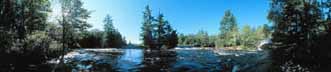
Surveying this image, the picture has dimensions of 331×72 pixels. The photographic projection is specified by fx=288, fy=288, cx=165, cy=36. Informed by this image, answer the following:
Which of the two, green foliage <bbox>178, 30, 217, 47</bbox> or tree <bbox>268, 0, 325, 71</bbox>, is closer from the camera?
tree <bbox>268, 0, 325, 71</bbox>

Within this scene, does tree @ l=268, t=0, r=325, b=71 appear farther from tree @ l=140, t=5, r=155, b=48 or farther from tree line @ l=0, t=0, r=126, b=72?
tree @ l=140, t=5, r=155, b=48

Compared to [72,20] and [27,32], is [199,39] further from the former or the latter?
[27,32]

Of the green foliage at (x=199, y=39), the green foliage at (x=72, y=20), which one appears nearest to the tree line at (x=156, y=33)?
the green foliage at (x=72, y=20)

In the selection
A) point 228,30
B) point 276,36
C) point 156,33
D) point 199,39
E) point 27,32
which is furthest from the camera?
point 199,39

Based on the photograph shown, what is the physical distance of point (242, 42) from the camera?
2542 inches

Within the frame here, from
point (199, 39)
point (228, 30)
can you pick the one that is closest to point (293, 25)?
point (228, 30)

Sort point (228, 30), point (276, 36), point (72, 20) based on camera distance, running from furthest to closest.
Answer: point (228, 30), point (72, 20), point (276, 36)

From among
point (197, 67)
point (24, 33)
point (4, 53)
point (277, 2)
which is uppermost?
point (277, 2)

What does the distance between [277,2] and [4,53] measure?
17.5m

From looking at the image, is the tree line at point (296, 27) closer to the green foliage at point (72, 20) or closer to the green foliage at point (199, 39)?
the green foliage at point (72, 20)

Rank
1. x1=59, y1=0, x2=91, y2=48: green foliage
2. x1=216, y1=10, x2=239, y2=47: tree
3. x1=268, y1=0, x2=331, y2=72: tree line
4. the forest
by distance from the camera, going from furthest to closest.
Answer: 1. x1=216, y1=10, x2=239, y2=47: tree
2. x1=59, y1=0, x2=91, y2=48: green foliage
3. x1=268, y1=0, x2=331, y2=72: tree line
4. the forest

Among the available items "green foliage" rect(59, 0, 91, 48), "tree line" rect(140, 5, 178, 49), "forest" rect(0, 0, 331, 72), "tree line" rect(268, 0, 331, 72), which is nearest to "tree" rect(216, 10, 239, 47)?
"tree line" rect(140, 5, 178, 49)

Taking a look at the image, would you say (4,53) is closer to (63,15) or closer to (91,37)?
(63,15)

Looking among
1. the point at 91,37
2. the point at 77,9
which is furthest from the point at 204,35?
the point at 77,9
